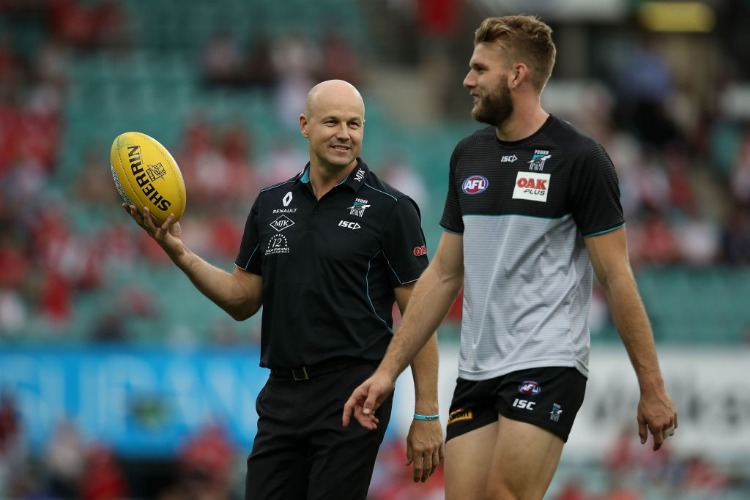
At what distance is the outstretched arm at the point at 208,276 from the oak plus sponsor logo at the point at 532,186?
1402 mm

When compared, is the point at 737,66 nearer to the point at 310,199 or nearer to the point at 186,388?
the point at 186,388

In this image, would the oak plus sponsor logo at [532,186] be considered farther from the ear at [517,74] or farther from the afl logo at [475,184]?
the ear at [517,74]

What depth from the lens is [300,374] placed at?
20.1ft

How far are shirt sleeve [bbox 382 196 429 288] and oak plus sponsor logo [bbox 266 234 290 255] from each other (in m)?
0.43

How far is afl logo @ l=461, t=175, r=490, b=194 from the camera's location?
5.88 m

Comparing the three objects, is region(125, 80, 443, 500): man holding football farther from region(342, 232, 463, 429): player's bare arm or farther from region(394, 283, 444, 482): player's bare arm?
region(342, 232, 463, 429): player's bare arm

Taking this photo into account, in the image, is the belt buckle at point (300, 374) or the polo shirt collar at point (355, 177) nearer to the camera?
the belt buckle at point (300, 374)

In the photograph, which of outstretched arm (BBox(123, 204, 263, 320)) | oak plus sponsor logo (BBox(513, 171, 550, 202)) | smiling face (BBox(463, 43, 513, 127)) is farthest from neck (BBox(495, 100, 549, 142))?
outstretched arm (BBox(123, 204, 263, 320))

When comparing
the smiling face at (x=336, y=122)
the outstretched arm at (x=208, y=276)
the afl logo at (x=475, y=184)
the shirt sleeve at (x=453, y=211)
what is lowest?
the outstretched arm at (x=208, y=276)

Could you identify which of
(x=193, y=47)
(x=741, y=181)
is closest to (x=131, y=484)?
(x=193, y=47)

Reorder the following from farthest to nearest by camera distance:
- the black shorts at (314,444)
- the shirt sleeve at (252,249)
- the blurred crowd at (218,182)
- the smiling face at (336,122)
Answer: the blurred crowd at (218,182), the shirt sleeve at (252,249), the smiling face at (336,122), the black shorts at (314,444)

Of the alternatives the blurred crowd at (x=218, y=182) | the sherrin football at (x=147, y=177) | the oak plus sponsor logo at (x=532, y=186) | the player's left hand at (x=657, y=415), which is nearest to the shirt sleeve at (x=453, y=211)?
the oak plus sponsor logo at (x=532, y=186)

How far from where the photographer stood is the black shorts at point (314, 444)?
6031 mm

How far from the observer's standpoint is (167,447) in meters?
14.9
